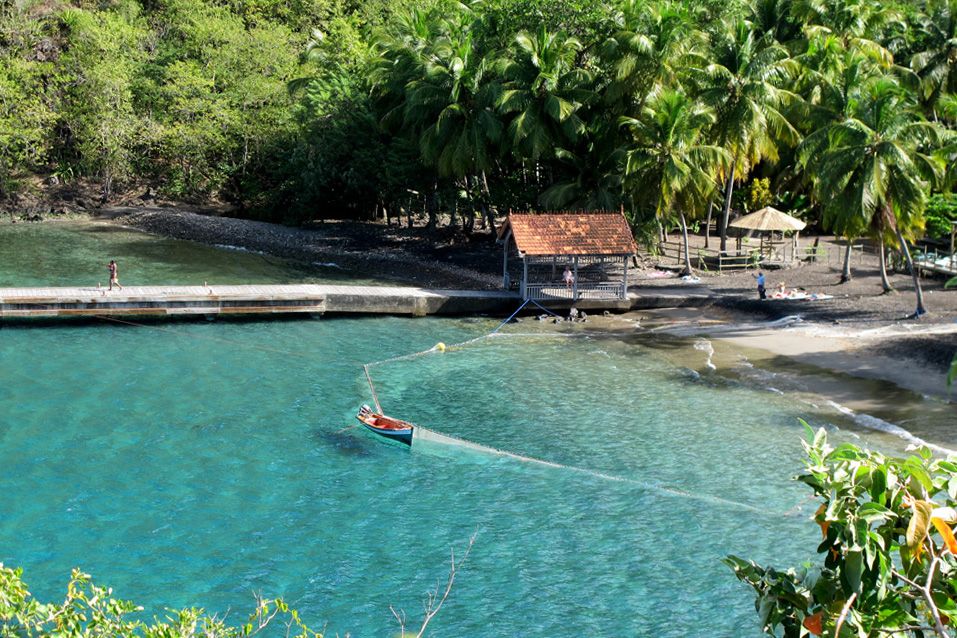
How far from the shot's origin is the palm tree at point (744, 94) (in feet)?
137

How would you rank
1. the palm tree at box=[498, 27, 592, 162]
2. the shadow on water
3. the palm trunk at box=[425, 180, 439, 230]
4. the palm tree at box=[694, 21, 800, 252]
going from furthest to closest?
the palm trunk at box=[425, 180, 439, 230]
the palm tree at box=[498, 27, 592, 162]
the palm tree at box=[694, 21, 800, 252]
the shadow on water

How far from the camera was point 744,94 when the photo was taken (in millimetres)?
41719

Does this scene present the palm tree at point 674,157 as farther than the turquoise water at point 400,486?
Yes

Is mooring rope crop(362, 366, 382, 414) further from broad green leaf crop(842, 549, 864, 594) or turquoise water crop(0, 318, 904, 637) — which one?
broad green leaf crop(842, 549, 864, 594)

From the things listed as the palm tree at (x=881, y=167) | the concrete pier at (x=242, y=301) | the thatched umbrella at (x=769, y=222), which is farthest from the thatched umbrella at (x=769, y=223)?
the concrete pier at (x=242, y=301)

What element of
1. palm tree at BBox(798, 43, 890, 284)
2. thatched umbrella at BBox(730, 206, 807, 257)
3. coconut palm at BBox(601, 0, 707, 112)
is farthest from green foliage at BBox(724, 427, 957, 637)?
thatched umbrella at BBox(730, 206, 807, 257)

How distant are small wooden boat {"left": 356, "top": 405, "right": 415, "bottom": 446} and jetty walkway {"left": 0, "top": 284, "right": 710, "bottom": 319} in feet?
46.5

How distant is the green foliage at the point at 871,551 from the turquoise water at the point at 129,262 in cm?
3899

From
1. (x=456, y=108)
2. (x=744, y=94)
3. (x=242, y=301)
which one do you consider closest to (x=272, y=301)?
(x=242, y=301)

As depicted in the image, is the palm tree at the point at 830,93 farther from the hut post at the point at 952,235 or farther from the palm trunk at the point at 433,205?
the palm trunk at the point at 433,205

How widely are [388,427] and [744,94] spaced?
82.9 ft

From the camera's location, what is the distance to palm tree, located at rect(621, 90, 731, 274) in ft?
134

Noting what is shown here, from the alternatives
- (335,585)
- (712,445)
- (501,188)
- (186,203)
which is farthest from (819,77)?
(186,203)

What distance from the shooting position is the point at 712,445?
25016mm
